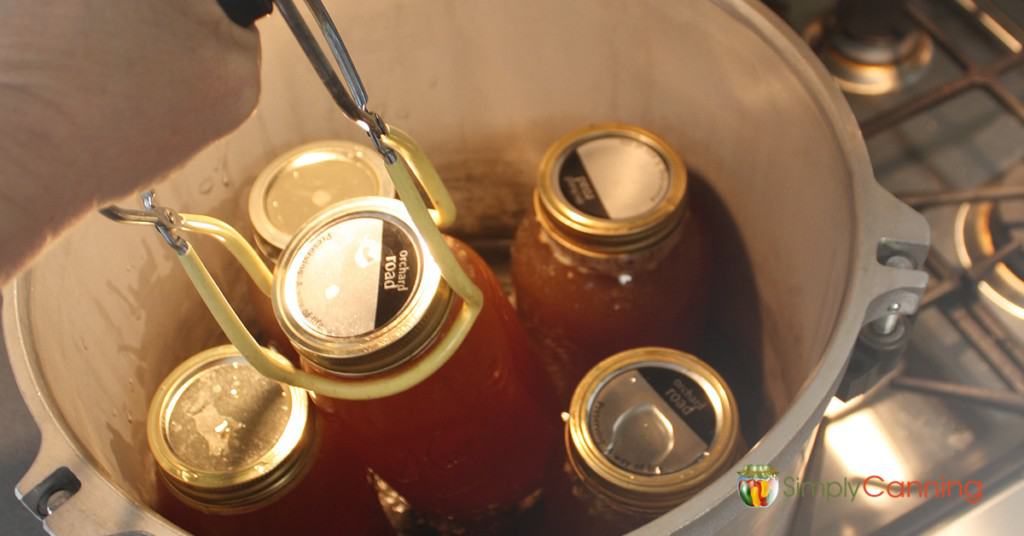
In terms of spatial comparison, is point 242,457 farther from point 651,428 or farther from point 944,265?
point 944,265

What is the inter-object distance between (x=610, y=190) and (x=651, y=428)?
4.9 inches

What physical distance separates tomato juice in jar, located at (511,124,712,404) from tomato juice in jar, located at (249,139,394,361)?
0.31 ft

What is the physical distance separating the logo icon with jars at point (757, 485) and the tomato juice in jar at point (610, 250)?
0.16 metres

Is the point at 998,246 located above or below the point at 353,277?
below

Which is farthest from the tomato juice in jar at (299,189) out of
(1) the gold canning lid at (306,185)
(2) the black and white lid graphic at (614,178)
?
(2) the black and white lid graphic at (614,178)

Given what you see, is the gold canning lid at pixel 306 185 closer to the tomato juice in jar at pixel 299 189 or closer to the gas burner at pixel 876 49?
the tomato juice in jar at pixel 299 189

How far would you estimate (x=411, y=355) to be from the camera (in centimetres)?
34

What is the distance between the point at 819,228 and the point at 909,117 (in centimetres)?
18

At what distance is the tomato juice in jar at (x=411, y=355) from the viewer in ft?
1.13

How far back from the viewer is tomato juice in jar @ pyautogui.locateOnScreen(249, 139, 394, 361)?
47 cm

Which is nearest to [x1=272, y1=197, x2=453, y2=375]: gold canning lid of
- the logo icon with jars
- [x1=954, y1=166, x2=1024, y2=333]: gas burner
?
the logo icon with jars

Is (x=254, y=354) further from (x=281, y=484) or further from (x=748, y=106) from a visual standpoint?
(x=748, y=106)

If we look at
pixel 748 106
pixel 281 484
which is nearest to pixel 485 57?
pixel 748 106

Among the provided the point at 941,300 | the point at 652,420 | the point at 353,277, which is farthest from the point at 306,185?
the point at 941,300
